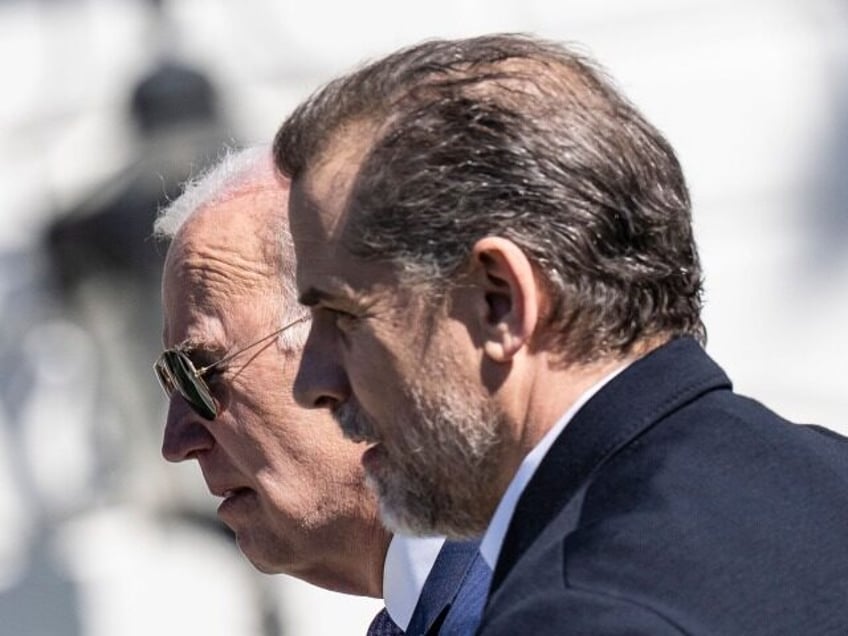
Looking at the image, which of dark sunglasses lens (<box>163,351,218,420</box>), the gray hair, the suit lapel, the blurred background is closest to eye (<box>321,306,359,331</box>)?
the suit lapel

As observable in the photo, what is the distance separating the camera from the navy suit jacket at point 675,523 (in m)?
1.30

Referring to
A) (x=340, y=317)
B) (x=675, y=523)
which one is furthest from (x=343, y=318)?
(x=675, y=523)

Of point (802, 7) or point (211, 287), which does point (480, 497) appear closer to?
point (211, 287)

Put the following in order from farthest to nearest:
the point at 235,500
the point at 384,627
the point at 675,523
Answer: the point at 235,500 < the point at 384,627 < the point at 675,523

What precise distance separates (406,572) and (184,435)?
0.44 m

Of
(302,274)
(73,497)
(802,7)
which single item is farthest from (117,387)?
(302,274)

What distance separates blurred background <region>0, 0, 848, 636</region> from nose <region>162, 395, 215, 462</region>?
1.17 metres

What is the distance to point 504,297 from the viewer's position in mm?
1506

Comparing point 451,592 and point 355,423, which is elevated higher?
point 355,423

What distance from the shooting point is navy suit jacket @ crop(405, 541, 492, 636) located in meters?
1.99

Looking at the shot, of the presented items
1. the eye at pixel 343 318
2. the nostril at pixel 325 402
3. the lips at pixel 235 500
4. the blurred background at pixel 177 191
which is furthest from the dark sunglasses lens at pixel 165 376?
the blurred background at pixel 177 191

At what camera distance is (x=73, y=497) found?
3.60m

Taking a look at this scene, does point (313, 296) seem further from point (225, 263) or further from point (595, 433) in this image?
point (225, 263)

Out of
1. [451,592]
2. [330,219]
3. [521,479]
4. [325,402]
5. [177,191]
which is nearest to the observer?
[521,479]
